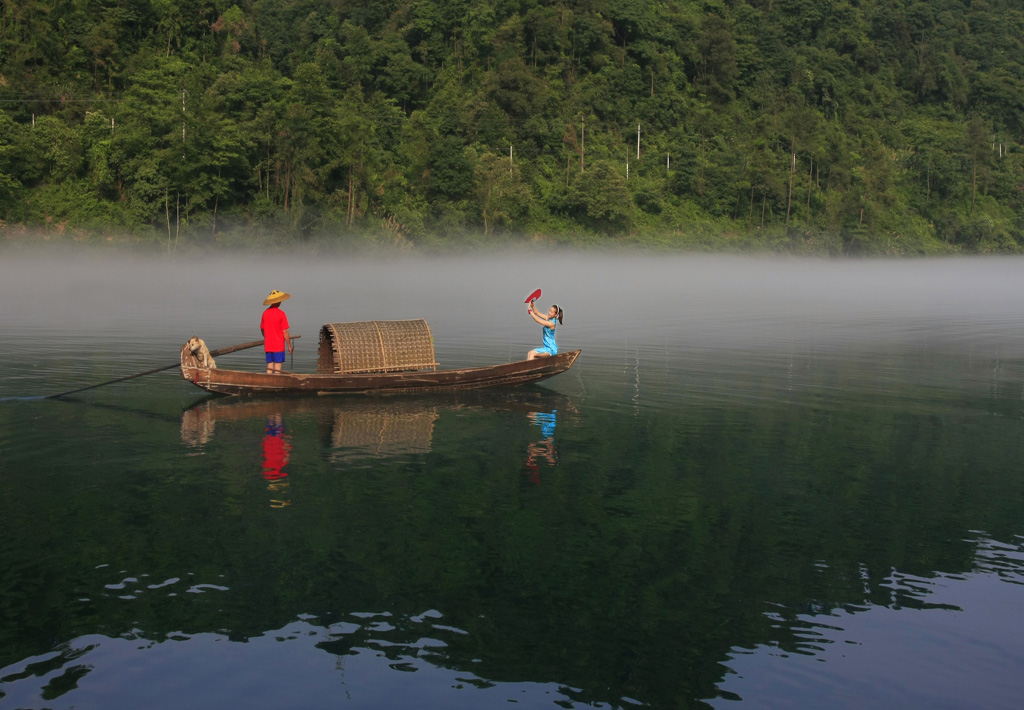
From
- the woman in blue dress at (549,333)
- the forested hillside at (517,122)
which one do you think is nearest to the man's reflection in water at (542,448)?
the woman in blue dress at (549,333)

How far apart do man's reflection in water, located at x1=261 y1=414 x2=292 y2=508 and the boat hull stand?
1.37 m

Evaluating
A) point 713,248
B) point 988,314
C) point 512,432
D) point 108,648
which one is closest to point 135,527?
point 108,648

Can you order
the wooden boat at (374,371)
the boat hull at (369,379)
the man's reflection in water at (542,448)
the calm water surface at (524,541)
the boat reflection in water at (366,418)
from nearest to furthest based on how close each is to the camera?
the calm water surface at (524,541)
the man's reflection in water at (542,448)
the boat reflection in water at (366,418)
the boat hull at (369,379)
the wooden boat at (374,371)

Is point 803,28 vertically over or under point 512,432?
over

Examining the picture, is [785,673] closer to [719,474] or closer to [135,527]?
[719,474]

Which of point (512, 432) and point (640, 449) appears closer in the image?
point (640, 449)

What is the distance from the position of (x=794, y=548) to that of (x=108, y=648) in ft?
23.9

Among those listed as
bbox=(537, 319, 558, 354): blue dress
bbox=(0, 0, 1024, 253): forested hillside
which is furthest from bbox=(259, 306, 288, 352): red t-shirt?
bbox=(0, 0, 1024, 253): forested hillside

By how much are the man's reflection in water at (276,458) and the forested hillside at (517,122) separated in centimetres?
4917

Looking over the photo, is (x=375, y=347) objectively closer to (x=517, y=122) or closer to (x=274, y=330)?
(x=274, y=330)

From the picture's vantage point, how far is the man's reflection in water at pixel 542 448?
14.7 m

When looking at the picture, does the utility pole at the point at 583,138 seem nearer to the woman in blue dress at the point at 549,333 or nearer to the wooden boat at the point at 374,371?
the woman in blue dress at the point at 549,333

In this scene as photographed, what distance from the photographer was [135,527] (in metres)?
11.7

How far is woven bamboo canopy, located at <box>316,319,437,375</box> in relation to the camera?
822 inches
